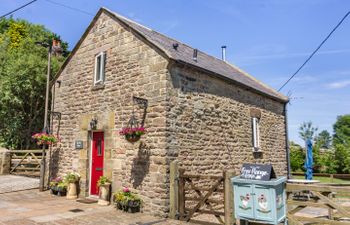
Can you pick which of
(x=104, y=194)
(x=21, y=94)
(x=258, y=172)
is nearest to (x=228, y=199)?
(x=258, y=172)

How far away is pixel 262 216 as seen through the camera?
231 inches

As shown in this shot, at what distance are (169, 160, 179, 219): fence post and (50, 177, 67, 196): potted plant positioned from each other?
4.94 metres

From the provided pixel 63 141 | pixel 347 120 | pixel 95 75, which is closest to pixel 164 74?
pixel 95 75

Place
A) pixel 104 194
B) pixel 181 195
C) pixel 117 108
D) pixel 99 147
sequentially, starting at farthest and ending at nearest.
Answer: pixel 99 147 < pixel 117 108 < pixel 104 194 < pixel 181 195

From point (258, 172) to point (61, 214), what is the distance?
522cm

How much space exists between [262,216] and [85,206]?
5.43 meters

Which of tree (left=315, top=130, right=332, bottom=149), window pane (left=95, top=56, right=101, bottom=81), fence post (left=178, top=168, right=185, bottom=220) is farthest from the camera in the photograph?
tree (left=315, top=130, right=332, bottom=149)

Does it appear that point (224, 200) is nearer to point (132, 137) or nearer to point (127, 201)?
point (127, 201)

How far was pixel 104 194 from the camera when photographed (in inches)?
355

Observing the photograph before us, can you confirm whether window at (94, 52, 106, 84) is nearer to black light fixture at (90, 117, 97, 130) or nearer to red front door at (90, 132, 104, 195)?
black light fixture at (90, 117, 97, 130)

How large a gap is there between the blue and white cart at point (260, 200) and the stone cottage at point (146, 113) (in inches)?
85.7

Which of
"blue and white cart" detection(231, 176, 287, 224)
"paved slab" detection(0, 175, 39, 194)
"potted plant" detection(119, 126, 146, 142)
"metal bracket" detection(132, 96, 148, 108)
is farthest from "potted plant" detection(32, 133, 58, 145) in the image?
"blue and white cart" detection(231, 176, 287, 224)

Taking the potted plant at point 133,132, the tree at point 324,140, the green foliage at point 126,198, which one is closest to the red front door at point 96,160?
the green foliage at point 126,198

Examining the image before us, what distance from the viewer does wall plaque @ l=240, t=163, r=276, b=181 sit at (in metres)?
5.97
